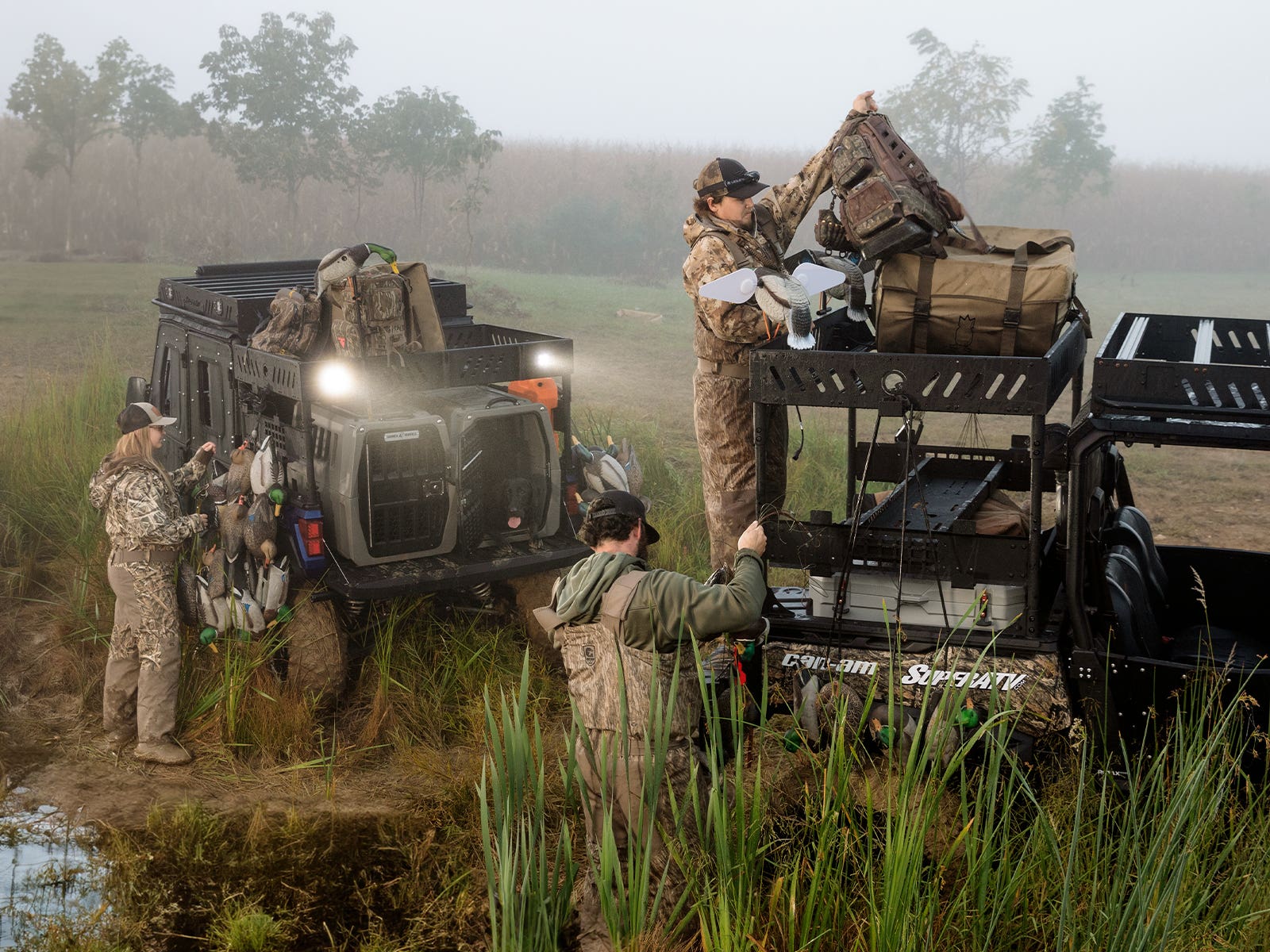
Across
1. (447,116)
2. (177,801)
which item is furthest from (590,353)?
(177,801)

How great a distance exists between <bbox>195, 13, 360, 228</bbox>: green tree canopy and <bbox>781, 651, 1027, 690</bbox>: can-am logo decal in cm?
2414

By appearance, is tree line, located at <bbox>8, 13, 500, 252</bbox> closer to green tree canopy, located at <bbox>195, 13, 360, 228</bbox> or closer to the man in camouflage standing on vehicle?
green tree canopy, located at <bbox>195, 13, 360, 228</bbox>

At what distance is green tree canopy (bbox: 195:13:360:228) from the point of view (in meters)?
26.8

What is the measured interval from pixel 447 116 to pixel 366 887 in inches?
950

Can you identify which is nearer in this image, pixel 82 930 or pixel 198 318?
pixel 82 930

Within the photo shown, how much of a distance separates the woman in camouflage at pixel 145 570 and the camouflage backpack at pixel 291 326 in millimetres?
890

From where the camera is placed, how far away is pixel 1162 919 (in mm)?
3660

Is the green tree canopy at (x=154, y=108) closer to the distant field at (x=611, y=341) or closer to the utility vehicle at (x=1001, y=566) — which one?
the distant field at (x=611, y=341)

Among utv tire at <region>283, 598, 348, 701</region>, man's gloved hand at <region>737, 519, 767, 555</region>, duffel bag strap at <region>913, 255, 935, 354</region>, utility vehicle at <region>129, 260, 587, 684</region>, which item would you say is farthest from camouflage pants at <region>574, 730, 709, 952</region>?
utv tire at <region>283, 598, 348, 701</region>

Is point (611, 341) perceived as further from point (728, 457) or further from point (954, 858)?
point (954, 858)

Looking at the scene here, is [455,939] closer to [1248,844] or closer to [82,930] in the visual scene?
[82,930]

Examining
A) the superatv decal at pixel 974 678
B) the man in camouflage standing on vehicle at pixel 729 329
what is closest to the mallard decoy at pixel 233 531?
the man in camouflage standing on vehicle at pixel 729 329

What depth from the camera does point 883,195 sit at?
493cm

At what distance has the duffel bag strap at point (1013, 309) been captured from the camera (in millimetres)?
4691
